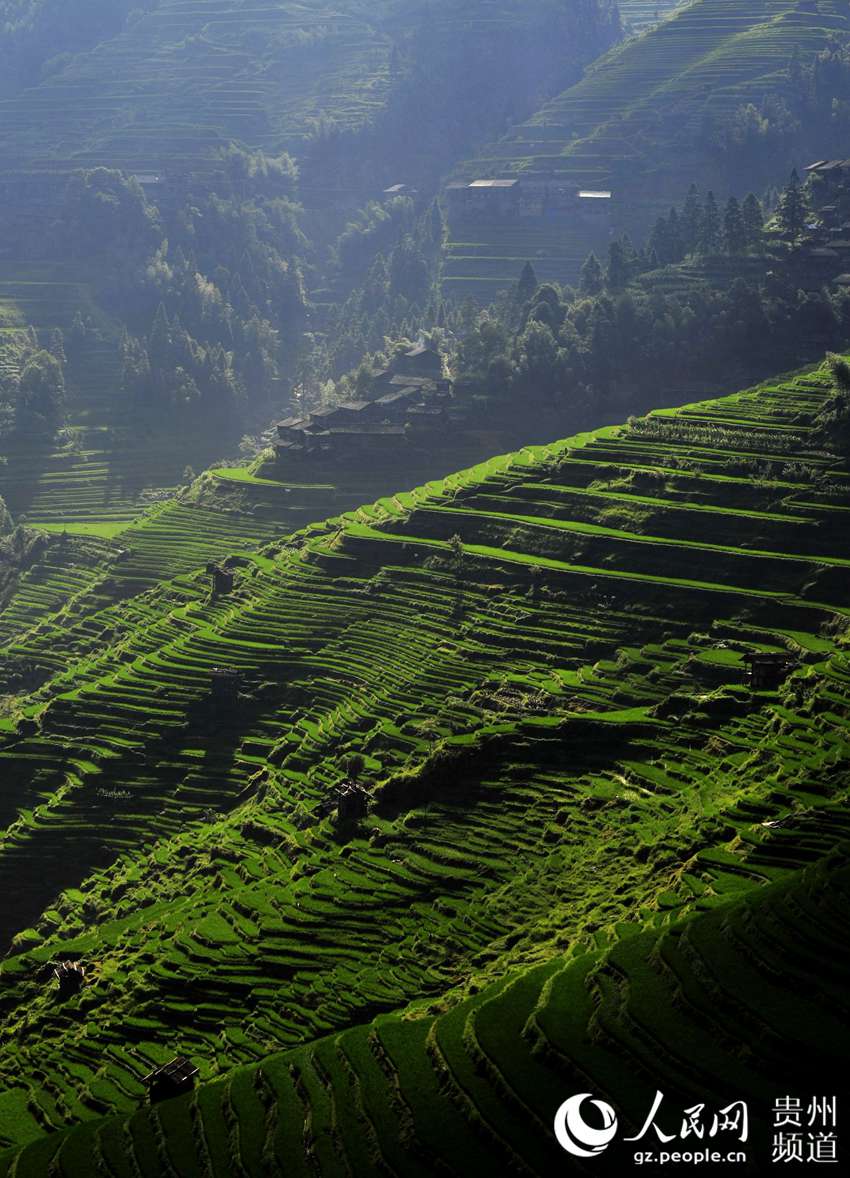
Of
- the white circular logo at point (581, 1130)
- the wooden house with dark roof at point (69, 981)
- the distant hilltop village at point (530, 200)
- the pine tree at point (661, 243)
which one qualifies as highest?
the distant hilltop village at point (530, 200)

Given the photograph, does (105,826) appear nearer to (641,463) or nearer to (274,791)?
(274,791)

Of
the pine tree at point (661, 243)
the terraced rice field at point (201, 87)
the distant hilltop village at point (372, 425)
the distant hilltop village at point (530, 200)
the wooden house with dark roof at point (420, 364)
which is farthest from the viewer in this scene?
the terraced rice field at point (201, 87)

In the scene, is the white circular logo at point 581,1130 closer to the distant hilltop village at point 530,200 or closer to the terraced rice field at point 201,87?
the distant hilltop village at point 530,200

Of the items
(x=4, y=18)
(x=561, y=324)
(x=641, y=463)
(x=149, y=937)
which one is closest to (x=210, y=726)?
(x=149, y=937)

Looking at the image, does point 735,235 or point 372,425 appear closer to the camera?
point 372,425
